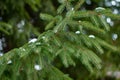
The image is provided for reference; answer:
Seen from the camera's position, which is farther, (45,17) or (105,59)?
(105,59)

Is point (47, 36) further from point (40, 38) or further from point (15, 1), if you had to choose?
point (15, 1)

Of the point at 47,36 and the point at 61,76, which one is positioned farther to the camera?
the point at 61,76

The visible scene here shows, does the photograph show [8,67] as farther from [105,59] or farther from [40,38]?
[105,59]

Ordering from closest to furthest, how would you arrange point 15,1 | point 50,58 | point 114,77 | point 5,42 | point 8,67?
point 50,58 < point 8,67 < point 15,1 < point 5,42 < point 114,77

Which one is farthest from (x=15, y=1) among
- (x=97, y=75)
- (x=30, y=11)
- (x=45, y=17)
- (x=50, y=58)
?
(x=50, y=58)

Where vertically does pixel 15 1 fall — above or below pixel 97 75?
above

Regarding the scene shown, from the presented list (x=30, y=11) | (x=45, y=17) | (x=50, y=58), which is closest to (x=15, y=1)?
(x=30, y=11)

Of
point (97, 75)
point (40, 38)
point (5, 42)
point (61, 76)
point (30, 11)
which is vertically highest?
point (30, 11)

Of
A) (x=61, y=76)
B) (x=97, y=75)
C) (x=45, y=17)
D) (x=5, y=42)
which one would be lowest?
(x=61, y=76)

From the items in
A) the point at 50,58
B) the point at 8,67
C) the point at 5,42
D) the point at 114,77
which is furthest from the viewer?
the point at 114,77
